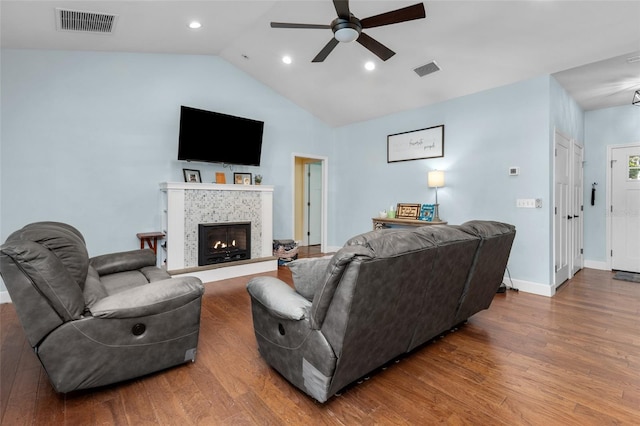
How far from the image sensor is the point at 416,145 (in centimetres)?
528

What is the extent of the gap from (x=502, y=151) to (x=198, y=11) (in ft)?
13.6

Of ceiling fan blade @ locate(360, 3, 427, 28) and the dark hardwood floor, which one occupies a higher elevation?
ceiling fan blade @ locate(360, 3, 427, 28)

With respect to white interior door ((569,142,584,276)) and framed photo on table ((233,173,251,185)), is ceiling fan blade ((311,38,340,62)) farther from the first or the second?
white interior door ((569,142,584,276))

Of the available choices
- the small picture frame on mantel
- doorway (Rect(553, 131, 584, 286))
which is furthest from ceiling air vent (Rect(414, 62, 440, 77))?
the small picture frame on mantel

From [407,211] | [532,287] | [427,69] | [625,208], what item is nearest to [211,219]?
[407,211]

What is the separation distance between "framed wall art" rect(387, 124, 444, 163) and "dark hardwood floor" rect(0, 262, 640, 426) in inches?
117

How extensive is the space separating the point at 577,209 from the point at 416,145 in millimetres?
2685

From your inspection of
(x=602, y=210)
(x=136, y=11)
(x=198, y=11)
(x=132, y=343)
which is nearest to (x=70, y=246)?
(x=132, y=343)

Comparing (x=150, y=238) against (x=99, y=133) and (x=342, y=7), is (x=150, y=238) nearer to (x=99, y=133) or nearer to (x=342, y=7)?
(x=99, y=133)

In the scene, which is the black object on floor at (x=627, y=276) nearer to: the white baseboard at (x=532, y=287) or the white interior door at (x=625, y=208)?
the white interior door at (x=625, y=208)

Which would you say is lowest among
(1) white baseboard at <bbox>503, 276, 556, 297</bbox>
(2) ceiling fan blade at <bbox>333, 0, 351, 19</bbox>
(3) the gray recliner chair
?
(1) white baseboard at <bbox>503, 276, 556, 297</bbox>

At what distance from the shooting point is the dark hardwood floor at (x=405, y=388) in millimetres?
1701

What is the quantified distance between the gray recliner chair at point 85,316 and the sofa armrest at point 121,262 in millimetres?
876

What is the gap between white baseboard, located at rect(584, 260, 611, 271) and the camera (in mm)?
5117
